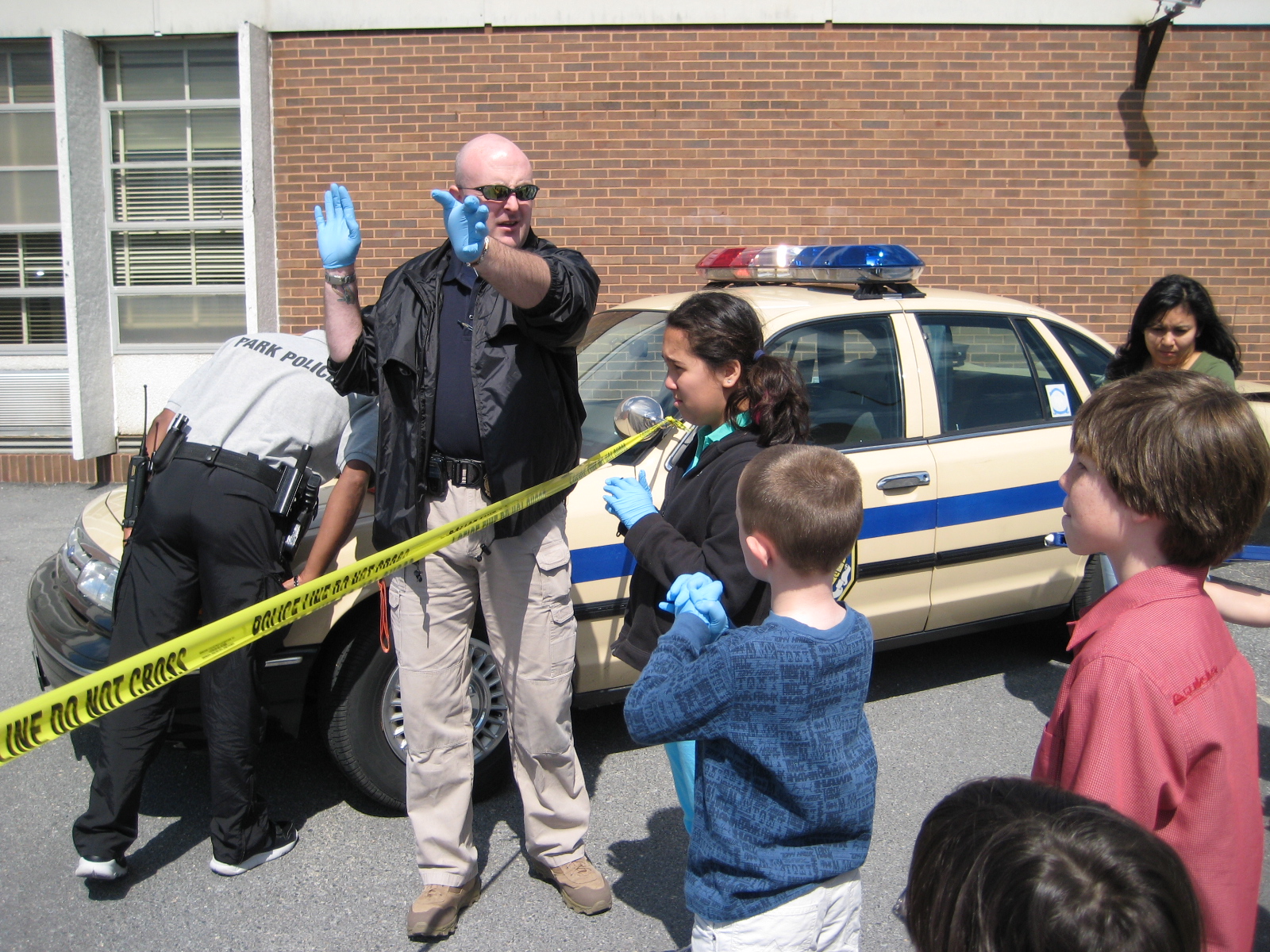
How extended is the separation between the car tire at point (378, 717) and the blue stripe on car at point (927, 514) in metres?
0.48

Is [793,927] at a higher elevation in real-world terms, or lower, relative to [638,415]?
lower

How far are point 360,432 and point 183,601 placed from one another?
72 cm

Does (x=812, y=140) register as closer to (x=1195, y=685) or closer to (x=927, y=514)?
(x=927, y=514)

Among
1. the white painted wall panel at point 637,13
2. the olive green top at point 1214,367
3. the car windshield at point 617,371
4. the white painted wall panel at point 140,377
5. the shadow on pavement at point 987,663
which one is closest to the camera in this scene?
the car windshield at point 617,371

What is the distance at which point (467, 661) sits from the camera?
2.89 meters

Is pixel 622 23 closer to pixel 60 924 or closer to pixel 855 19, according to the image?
pixel 855 19

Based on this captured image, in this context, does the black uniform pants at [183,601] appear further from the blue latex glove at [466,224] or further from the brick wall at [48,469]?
the brick wall at [48,469]

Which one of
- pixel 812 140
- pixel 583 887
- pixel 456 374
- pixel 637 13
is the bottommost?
pixel 583 887

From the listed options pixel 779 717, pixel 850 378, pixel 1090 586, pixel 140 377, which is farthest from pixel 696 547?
pixel 140 377

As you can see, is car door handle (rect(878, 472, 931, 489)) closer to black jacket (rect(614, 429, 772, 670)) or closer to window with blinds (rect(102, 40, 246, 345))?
black jacket (rect(614, 429, 772, 670))

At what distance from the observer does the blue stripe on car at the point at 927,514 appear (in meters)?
3.34

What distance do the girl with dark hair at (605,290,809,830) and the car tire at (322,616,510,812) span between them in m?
0.86

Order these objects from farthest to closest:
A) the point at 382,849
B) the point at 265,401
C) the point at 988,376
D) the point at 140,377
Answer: the point at 140,377, the point at 988,376, the point at 382,849, the point at 265,401

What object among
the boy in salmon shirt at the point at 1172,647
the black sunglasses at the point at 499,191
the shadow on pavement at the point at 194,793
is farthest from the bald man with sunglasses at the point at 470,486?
the boy in salmon shirt at the point at 1172,647
